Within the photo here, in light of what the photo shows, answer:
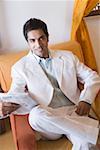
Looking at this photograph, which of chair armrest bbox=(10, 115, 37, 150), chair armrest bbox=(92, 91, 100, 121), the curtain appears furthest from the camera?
the curtain

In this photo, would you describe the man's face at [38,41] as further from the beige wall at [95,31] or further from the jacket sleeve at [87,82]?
the beige wall at [95,31]

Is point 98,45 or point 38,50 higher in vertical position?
point 38,50

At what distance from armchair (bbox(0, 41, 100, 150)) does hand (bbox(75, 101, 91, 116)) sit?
7.9 inches

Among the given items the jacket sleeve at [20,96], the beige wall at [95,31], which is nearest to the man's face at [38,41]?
the jacket sleeve at [20,96]

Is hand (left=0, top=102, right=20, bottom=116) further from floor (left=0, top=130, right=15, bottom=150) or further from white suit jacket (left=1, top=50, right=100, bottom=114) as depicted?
floor (left=0, top=130, right=15, bottom=150)

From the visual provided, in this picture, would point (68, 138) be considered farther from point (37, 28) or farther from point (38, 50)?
point (37, 28)

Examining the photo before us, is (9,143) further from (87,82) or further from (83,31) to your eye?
(83,31)

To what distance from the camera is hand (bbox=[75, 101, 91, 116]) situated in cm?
175

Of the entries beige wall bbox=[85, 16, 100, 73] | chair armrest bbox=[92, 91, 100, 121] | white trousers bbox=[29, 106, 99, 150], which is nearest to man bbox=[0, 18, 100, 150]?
white trousers bbox=[29, 106, 99, 150]

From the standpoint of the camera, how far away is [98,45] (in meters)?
2.68

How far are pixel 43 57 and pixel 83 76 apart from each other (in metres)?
0.31

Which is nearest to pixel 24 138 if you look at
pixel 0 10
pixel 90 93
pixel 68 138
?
pixel 68 138

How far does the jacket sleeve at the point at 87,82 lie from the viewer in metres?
1.79

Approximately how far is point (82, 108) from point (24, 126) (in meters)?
0.39
